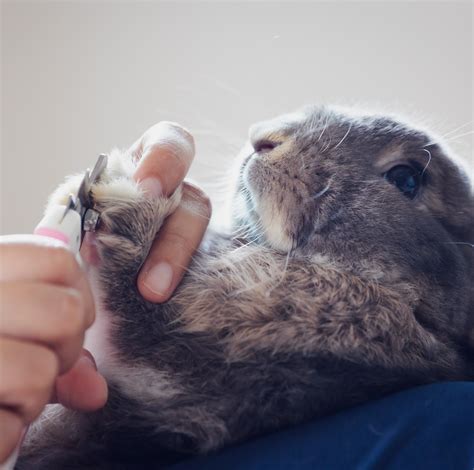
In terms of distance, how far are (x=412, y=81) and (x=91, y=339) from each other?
1.91 metres

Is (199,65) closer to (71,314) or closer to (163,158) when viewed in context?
(163,158)

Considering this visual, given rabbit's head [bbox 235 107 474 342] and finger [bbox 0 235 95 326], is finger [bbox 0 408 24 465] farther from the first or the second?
rabbit's head [bbox 235 107 474 342]

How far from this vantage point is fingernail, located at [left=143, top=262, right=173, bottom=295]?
932 millimetres

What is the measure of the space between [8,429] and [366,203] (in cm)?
73

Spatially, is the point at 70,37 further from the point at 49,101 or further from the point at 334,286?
the point at 334,286

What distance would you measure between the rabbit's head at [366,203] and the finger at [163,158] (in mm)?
128

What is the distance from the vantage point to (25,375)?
0.61 metres

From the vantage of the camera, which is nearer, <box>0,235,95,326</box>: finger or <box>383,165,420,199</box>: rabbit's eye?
<box>0,235,95,326</box>: finger

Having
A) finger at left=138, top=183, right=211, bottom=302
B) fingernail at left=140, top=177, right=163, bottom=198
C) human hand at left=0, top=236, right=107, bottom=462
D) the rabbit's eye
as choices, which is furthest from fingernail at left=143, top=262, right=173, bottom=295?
the rabbit's eye

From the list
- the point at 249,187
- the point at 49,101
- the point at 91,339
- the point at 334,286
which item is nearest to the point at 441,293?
the point at 334,286

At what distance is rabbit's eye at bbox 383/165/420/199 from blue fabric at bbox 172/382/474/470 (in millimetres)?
427

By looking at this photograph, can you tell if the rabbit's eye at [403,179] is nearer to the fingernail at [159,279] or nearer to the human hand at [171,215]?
the human hand at [171,215]

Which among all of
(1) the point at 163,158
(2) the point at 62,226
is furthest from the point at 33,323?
(1) the point at 163,158

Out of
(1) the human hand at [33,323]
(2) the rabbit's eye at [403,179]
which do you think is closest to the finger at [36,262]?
(1) the human hand at [33,323]
